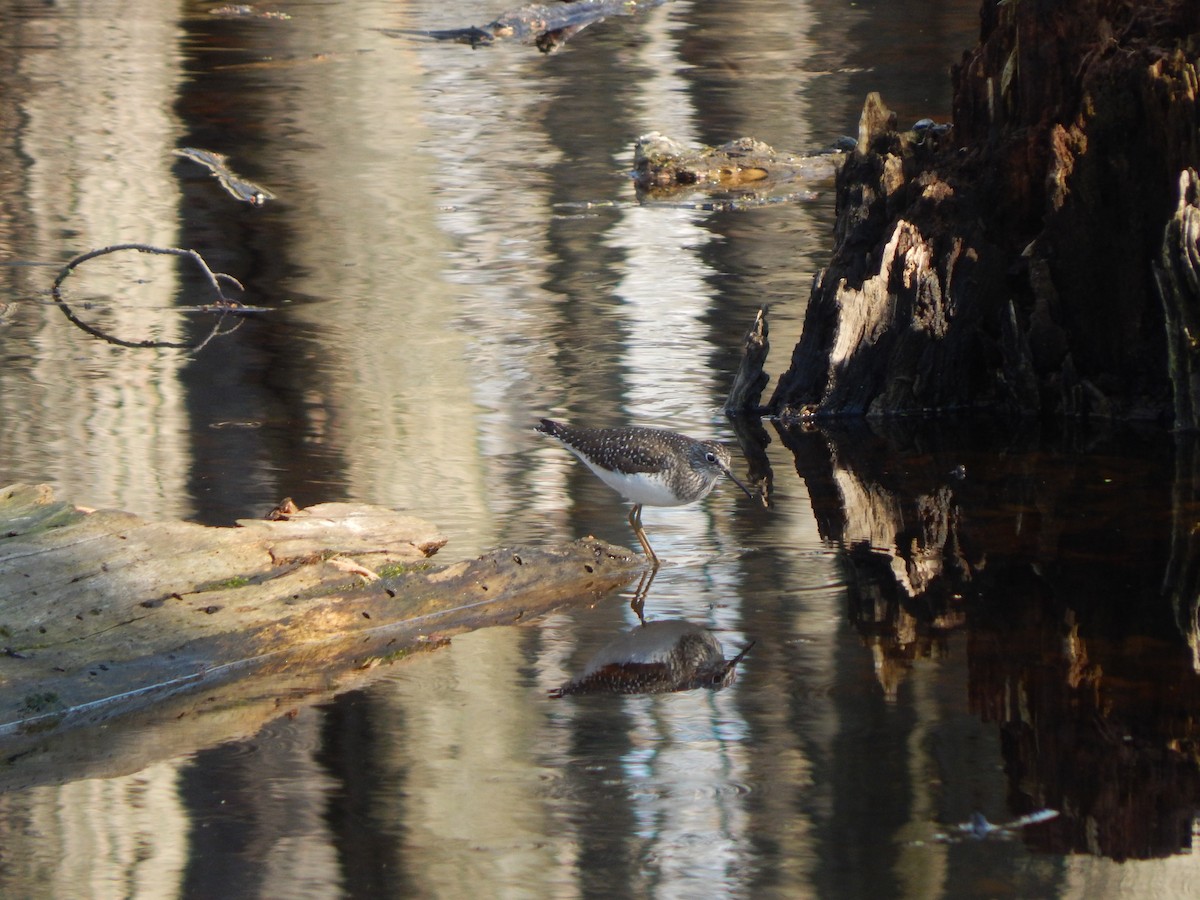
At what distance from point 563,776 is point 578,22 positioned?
19495 millimetres

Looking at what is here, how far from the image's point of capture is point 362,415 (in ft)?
30.0

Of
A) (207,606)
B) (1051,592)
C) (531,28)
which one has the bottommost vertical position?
(1051,592)

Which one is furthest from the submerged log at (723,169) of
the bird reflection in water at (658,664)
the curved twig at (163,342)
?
the bird reflection in water at (658,664)

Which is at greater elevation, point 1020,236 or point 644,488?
point 1020,236

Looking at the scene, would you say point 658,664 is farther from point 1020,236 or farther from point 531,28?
point 531,28

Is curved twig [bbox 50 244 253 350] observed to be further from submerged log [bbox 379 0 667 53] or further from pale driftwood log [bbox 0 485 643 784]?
submerged log [bbox 379 0 667 53]

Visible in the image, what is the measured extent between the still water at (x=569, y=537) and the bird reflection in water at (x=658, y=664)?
77 mm

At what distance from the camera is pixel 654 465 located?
22.7 ft

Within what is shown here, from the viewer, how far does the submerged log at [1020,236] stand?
872cm

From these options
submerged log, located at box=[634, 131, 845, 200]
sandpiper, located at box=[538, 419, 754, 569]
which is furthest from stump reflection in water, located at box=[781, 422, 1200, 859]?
submerged log, located at box=[634, 131, 845, 200]

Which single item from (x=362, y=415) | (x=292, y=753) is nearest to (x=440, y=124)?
(x=362, y=415)

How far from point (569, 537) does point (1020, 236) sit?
344cm

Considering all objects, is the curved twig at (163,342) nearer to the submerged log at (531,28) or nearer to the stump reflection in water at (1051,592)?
the stump reflection in water at (1051,592)

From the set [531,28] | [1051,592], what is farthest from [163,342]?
[531,28]
